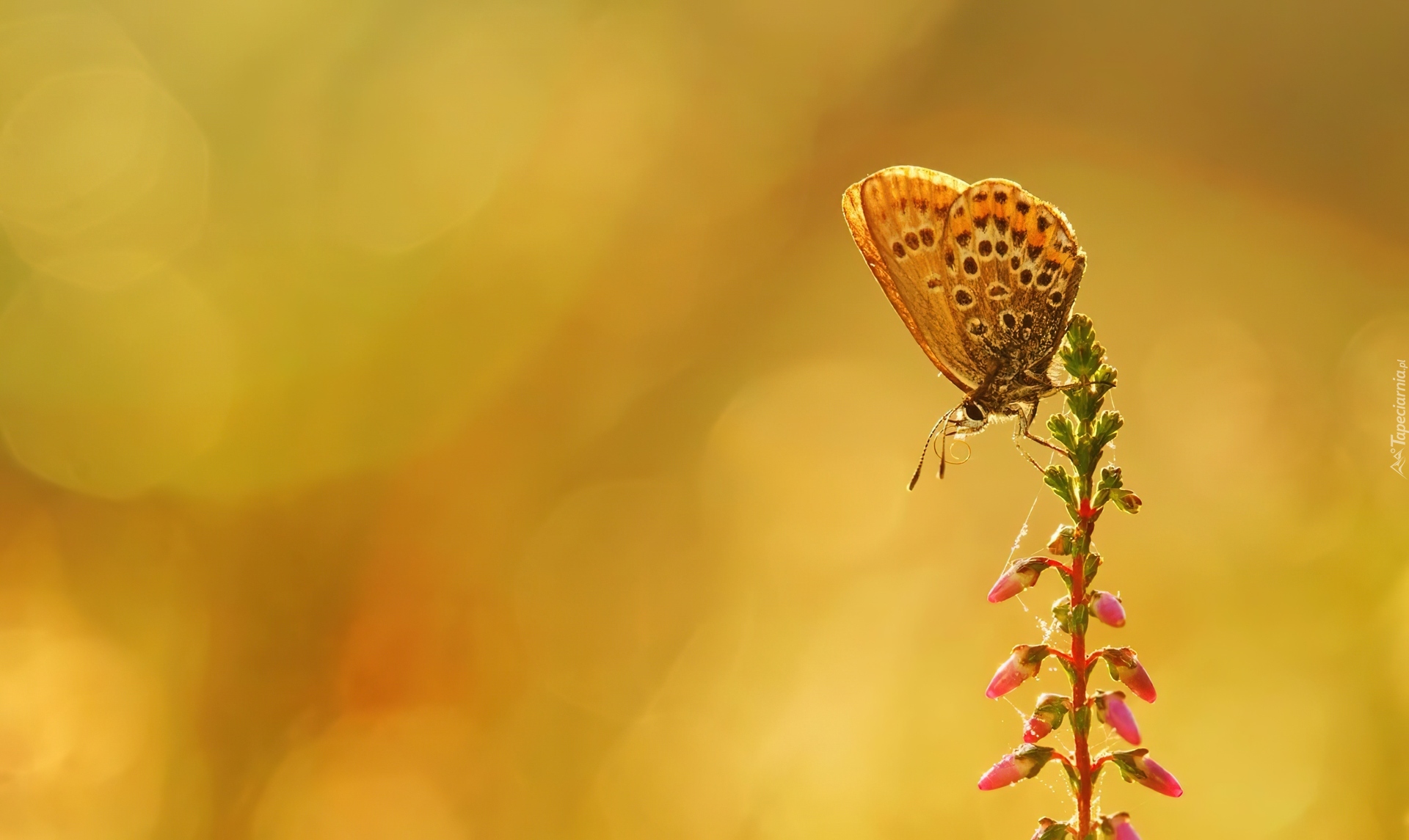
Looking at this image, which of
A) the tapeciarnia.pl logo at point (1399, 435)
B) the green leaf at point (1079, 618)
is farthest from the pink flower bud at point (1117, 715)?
the tapeciarnia.pl logo at point (1399, 435)

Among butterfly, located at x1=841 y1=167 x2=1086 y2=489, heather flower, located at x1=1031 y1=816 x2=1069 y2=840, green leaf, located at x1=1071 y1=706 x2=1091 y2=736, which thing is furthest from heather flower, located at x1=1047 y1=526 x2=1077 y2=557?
butterfly, located at x1=841 y1=167 x2=1086 y2=489

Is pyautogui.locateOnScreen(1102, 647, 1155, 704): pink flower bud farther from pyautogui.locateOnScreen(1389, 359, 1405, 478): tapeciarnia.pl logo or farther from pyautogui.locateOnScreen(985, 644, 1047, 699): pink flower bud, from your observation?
pyautogui.locateOnScreen(1389, 359, 1405, 478): tapeciarnia.pl logo

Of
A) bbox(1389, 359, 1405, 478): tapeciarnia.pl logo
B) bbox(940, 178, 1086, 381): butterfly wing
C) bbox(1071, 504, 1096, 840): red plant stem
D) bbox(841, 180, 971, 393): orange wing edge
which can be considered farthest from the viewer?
bbox(1389, 359, 1405, 478): tapeciarnia.pl logo

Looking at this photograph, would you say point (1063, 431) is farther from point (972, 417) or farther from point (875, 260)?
point (875, 260)

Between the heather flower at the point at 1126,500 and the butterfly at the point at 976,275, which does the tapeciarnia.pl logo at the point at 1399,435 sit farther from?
the heather flower at the point at 1126,500

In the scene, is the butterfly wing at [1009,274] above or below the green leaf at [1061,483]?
above
